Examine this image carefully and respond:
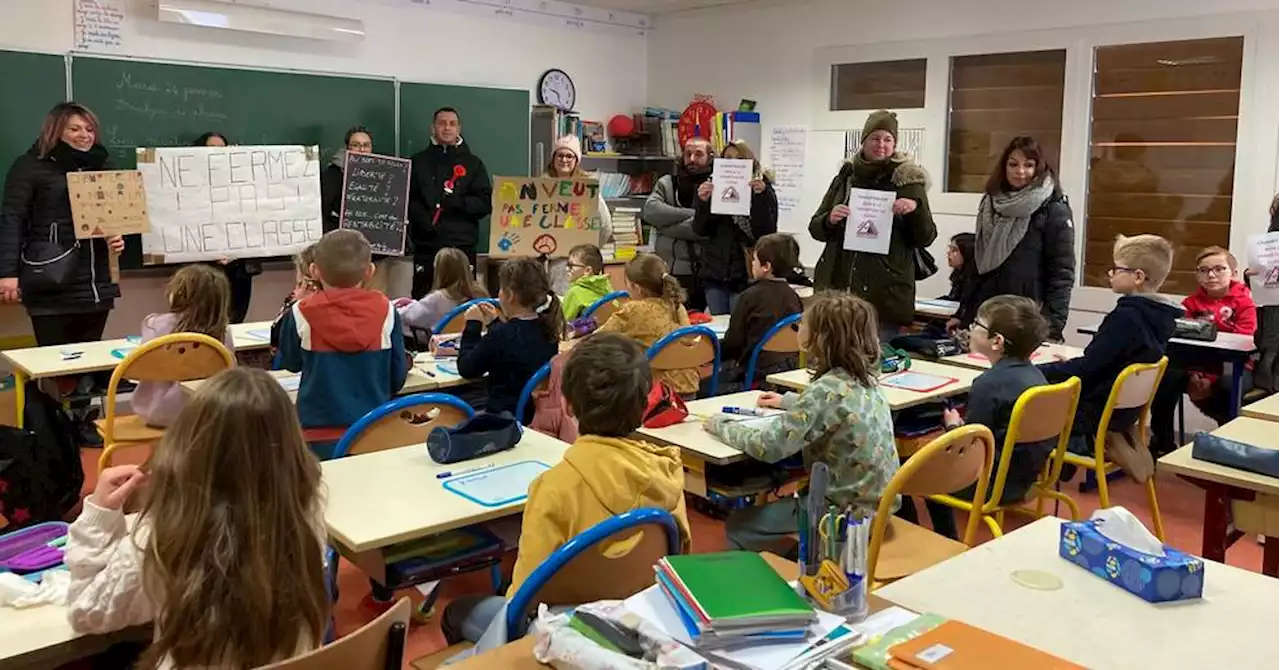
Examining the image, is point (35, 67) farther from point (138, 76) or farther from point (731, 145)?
point (731, 145)

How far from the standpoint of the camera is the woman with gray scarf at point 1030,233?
4691 mm

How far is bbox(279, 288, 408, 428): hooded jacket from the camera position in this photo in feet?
10.8

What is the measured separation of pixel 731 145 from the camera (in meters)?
5.87

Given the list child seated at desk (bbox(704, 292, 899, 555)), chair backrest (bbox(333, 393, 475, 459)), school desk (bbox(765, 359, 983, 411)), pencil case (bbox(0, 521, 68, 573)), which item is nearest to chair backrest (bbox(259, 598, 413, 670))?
pencil case (bbox(0, 521, 68, 573))

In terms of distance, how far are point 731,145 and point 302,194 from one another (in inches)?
105

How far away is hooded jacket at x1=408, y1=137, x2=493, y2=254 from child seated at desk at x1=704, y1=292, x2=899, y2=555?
426 cm

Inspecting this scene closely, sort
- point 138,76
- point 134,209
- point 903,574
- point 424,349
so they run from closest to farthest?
point 903,574 < point 424,349 < point 134,209 < point 138,76

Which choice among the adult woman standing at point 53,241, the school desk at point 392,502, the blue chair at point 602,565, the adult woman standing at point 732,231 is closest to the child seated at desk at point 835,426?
the school desk at point 392,502

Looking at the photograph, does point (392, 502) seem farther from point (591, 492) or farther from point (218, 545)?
point (218, 545)

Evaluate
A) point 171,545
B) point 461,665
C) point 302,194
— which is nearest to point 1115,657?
point 461,665

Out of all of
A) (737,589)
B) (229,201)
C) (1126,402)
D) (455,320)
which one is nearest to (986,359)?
(1126,402)

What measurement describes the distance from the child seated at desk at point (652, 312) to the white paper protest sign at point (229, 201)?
2.91 metres

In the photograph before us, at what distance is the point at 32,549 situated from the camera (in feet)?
6.37

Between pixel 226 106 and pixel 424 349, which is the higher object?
pixel 226 106
